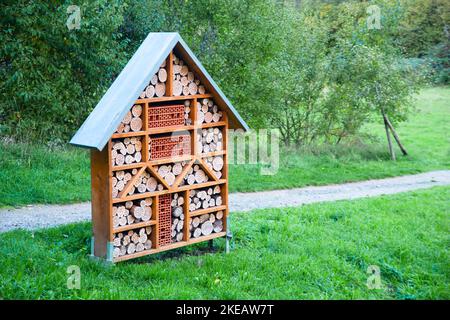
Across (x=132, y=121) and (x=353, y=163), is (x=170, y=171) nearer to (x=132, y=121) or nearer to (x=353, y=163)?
(x=132, y=121)

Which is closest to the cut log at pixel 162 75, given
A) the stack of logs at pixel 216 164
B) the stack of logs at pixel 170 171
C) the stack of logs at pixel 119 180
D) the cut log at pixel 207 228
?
the stack of logs at pixel 170 171

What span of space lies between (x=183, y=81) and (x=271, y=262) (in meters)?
Result: 2.91

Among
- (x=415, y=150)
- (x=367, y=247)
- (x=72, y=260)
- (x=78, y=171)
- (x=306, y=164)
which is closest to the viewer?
(x=72, y=260)

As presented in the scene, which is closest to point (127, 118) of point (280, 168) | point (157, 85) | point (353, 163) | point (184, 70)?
point (157, 85)

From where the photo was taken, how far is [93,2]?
14.5 metres

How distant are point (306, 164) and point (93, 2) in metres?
6.93

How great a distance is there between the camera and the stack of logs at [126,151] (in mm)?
8398

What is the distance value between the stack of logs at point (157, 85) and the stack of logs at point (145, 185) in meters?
1.09

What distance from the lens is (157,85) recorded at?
347 inches

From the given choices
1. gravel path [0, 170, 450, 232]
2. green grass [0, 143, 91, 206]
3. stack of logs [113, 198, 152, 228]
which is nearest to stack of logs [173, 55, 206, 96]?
stack of logs [113, 198, 152, 228]

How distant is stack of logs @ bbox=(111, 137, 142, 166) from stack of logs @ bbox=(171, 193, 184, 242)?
3.00 ft

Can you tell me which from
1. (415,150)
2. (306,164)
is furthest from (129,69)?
(415,150)

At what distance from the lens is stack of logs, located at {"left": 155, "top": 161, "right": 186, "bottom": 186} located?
355 inches
